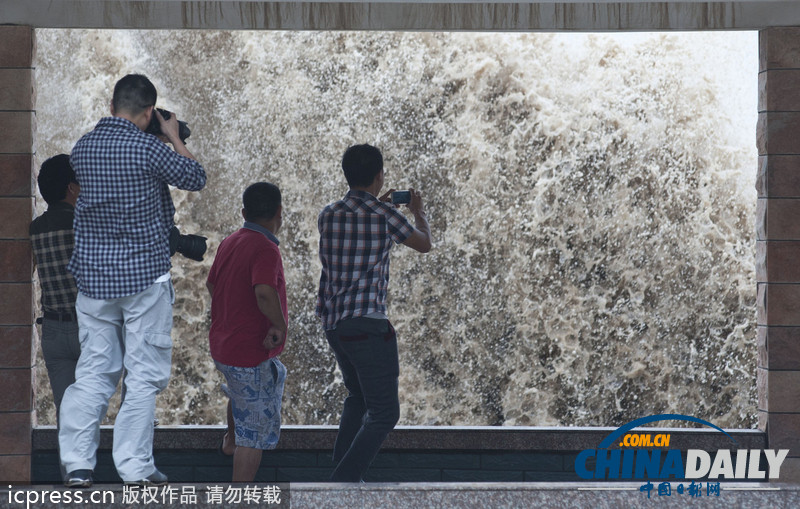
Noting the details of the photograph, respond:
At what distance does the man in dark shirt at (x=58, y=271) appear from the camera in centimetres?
343

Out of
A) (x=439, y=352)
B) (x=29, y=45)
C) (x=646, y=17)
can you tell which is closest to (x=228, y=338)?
(x=29, y=45)

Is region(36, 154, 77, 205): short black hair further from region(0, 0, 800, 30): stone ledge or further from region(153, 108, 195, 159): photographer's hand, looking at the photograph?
region(0, 0, 800, 30): stone ledge

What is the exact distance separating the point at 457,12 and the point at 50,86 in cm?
737

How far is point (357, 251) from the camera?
11.1 feet

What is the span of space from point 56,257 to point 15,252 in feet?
1.34

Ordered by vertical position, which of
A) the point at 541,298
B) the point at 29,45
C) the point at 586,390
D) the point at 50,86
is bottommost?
the point at 586,390

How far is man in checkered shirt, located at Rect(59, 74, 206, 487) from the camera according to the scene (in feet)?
9.94

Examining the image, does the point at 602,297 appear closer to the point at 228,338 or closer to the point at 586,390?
the point at 586,390

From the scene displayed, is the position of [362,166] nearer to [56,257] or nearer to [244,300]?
[244,300]

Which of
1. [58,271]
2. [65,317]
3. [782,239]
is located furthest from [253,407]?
[782,239]

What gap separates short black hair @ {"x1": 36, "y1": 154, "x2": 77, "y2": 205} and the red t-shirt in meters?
0.73

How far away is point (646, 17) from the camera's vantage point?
3830 millimetres

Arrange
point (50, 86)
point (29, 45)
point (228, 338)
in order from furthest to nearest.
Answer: point (50, 86) → point (29, 45) → point (228, 338)
